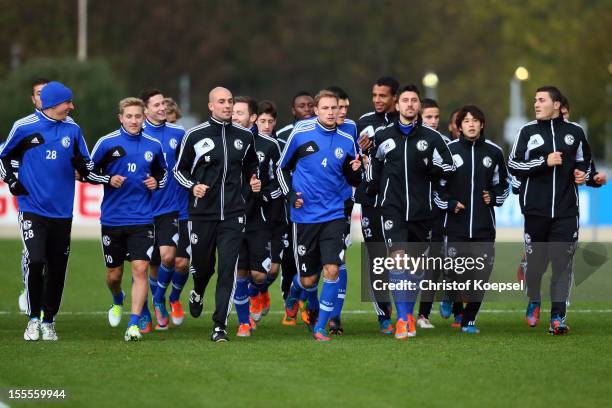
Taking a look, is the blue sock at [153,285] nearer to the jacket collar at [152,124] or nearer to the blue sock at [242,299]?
the blue sock at [242,299]

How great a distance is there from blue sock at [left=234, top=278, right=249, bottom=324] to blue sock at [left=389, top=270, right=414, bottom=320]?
1.57 metres

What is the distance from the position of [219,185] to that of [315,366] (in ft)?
8.97

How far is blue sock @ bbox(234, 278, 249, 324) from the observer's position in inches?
604

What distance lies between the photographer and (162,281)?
54.8 feet

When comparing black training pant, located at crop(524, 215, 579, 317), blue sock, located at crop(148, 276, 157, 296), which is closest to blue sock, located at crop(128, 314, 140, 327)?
blue sock, located at crop(148, 276, 157, 296)

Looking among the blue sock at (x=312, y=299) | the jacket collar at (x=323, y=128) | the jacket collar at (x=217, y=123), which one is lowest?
the blue sock at (x=312, y=299)

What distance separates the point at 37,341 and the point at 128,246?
1374mm

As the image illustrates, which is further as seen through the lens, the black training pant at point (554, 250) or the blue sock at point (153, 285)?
the blue sock at point (153, 285)

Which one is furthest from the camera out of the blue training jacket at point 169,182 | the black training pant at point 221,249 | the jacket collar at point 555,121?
the blue training jacket at point 169,182

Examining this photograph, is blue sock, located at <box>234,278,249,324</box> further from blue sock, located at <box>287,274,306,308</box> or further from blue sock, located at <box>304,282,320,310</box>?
blue sock, located at <box>287,274,306,308</box>

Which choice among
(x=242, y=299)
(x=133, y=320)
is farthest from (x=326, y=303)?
(x=133, y=320)

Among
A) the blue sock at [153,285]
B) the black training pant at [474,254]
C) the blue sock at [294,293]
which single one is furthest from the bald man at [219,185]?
the black training pant at [474,254]

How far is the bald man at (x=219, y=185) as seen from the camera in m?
14.6

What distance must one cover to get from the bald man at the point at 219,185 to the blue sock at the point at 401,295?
5.38 feet
